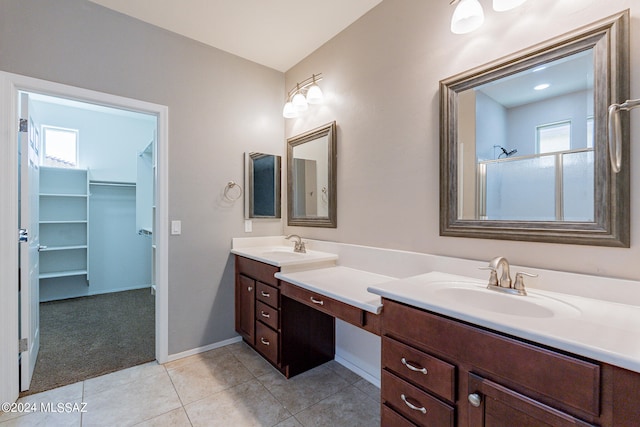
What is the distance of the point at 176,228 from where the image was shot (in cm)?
230

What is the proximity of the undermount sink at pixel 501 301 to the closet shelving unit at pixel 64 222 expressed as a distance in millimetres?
4464

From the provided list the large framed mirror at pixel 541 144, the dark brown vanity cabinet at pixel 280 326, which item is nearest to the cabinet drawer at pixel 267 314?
the dark brown vanity cabinet at pixel 280 326

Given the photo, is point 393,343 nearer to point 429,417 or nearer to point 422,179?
point 429,417

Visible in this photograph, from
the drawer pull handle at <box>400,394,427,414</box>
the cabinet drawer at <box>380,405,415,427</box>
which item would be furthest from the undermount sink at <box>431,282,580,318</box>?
the cabinet drawer at <box>380,405,415,427</box>

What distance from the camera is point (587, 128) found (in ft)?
3.78

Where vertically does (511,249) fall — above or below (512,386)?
above

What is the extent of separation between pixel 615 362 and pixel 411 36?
181 centimetres

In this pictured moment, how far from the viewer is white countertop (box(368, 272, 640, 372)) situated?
0.71 m

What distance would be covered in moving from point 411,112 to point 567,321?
1.32m

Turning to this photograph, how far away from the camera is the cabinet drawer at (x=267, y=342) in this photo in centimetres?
204

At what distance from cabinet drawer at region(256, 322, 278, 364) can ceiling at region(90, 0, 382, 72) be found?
7.42 ft

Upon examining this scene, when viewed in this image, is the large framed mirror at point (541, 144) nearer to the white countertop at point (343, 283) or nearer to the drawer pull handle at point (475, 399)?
the white countertop at point (343, 283)

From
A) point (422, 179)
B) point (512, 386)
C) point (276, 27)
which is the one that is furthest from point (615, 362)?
point (276, 27)

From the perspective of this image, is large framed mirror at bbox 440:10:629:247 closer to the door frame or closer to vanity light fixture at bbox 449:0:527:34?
vanity light fixture at bbox 449:0:527:34
